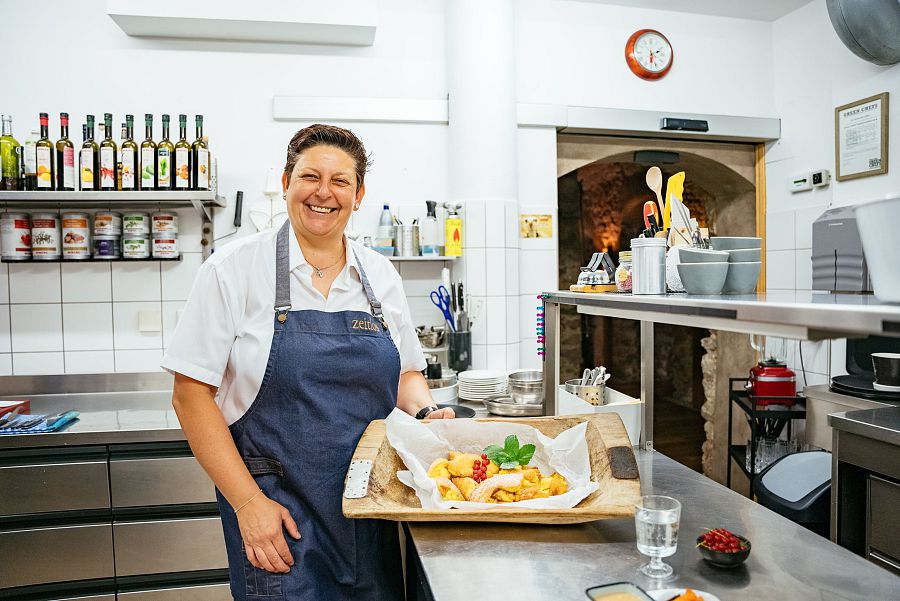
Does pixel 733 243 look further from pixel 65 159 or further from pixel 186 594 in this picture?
pixel 65 159

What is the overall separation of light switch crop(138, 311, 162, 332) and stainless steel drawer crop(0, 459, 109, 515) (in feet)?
2.75

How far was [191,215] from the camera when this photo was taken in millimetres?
3168

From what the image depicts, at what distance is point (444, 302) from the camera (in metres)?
3.28

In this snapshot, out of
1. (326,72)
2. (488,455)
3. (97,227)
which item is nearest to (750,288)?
(488,455)

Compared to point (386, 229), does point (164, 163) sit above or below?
above

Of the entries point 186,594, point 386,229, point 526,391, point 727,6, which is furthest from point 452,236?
point 727,6

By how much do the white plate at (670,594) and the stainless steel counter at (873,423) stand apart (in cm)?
160

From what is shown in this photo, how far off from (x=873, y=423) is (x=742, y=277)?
57.1 inches

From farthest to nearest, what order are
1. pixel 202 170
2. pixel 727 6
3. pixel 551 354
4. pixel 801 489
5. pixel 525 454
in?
1. pixel 727 6
2. pixel 202 170
3. pixel 801 489
4. pixel 551 354
5. pixel 525 454

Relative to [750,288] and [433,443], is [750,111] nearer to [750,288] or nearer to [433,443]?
[750,288]

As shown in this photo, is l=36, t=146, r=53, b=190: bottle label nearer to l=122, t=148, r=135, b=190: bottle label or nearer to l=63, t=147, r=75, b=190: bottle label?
l=63, t=147, r=75, b=190: bottle label

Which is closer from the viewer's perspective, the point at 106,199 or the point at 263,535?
the point at 263,535

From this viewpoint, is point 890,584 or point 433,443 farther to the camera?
point 433,443

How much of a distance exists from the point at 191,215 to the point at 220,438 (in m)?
2.00
